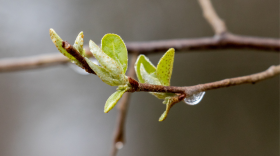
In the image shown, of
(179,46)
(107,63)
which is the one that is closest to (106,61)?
(107,63)

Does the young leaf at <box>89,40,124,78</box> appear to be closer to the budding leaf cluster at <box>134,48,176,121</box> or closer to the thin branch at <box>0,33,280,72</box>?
the budding leaf cluster at <box>134,48,176,121</box>

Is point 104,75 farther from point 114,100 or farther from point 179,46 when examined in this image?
point 179,46

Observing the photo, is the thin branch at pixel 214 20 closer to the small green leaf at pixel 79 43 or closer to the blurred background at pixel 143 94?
the blurred background at pixel 143 94

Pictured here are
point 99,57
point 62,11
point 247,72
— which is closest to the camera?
point 99,57

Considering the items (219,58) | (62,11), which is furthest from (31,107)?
(219,58)

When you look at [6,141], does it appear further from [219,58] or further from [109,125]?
[219,58]

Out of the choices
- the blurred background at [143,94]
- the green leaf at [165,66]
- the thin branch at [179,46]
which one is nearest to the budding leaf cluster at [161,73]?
the green leaf at [165,66]
